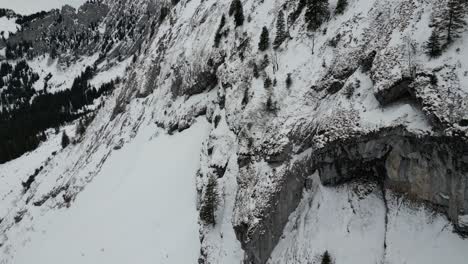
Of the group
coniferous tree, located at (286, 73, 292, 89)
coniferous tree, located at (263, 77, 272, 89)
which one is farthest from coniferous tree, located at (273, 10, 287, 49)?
coniferous tree, located at (286, 73, 292, 89)

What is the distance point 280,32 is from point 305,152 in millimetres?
12849

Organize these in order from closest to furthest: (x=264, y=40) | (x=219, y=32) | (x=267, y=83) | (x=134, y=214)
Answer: (x=267, y=83) → (x=264, y=40) → (x=134, y=214) → (x=219, y=32)

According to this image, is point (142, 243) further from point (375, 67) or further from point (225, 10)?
point (225, 10)

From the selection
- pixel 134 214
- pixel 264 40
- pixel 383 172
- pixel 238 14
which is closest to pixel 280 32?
pixel 264 40

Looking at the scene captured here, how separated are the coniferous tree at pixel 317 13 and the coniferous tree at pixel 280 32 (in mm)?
2755

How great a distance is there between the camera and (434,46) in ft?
66.9

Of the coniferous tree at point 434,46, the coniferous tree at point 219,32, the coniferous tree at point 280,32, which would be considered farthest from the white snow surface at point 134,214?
the coniferous tree at point 434,46

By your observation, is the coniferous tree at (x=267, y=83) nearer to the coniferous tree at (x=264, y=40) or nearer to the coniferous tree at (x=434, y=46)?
the coniferous tree at (x=264, y=40)

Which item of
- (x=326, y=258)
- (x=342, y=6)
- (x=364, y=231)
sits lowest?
(x=326, y=258)

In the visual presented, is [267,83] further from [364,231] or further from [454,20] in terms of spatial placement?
[364,231]

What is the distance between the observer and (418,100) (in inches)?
782

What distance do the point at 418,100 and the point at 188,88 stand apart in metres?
31.0

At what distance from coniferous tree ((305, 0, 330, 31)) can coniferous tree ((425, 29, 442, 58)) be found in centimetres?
1142

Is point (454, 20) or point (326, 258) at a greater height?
point (454, 20)
